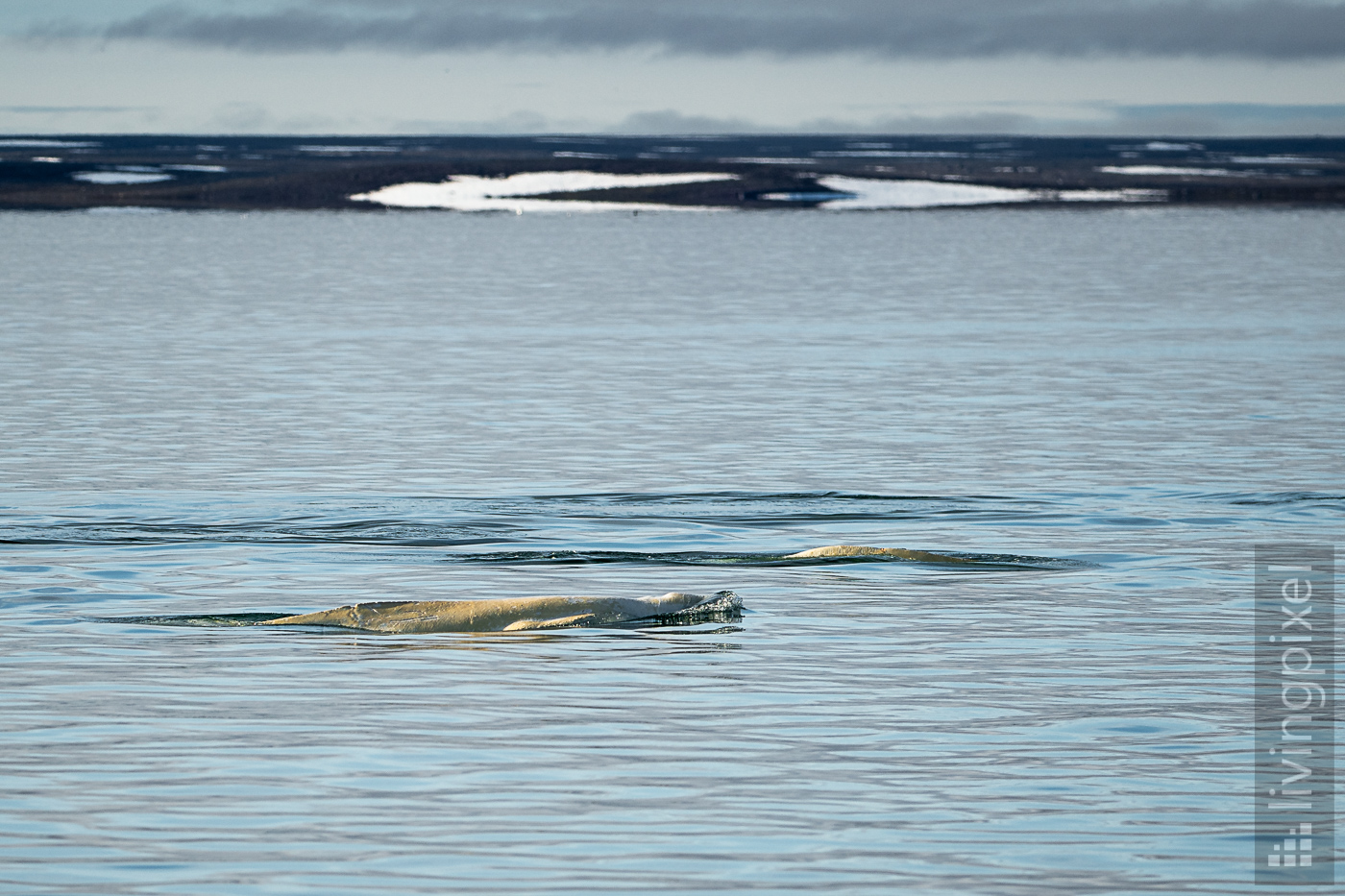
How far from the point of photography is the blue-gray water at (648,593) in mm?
9133

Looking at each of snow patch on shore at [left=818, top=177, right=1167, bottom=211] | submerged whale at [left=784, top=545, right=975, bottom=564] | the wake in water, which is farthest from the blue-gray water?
snow patch on shore at [left=818, top=177, right=1167, bottom=211]

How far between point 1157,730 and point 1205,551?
5.88m

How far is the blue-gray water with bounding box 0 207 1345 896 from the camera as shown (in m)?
9.13

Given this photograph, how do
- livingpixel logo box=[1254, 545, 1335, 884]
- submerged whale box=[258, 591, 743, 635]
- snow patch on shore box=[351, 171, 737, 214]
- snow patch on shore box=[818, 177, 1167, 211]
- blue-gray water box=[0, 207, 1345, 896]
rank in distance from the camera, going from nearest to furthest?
livingpixel logo box=[1254, 545, 1335, 884] < blue-gray water box=[0, 207, 1345, 896] < submerged whale box=[258, 591, 743, 635] < snow patch on shore box=[351, 171, 737, 214] < snow patch on shore box=[818, 177, 1167, 211]

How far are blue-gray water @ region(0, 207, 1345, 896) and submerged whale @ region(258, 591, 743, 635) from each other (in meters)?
0.26

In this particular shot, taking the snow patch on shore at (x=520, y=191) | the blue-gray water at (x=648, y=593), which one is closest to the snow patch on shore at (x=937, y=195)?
the snow patch on shore at (x=520, y=191)

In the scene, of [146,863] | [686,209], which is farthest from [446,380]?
[686,209]

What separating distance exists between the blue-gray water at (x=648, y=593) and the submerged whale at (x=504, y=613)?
0.84 ft

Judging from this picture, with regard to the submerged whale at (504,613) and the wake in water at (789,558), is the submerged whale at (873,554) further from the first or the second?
the submerged whale at (504,613)

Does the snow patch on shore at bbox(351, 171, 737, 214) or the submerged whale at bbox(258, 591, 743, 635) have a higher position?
the snow patch on shore at bbox(351, 171, 737, 214)

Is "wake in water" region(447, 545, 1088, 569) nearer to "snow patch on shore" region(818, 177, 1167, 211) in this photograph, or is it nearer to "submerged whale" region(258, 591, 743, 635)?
"submerged whale" region(258, 591, 743, 635)

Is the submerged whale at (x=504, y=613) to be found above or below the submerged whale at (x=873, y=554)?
above

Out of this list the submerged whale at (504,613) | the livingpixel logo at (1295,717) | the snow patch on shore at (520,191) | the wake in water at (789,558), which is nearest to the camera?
the livingpixel logo at (1295,717)

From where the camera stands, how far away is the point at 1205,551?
16.5 meters
